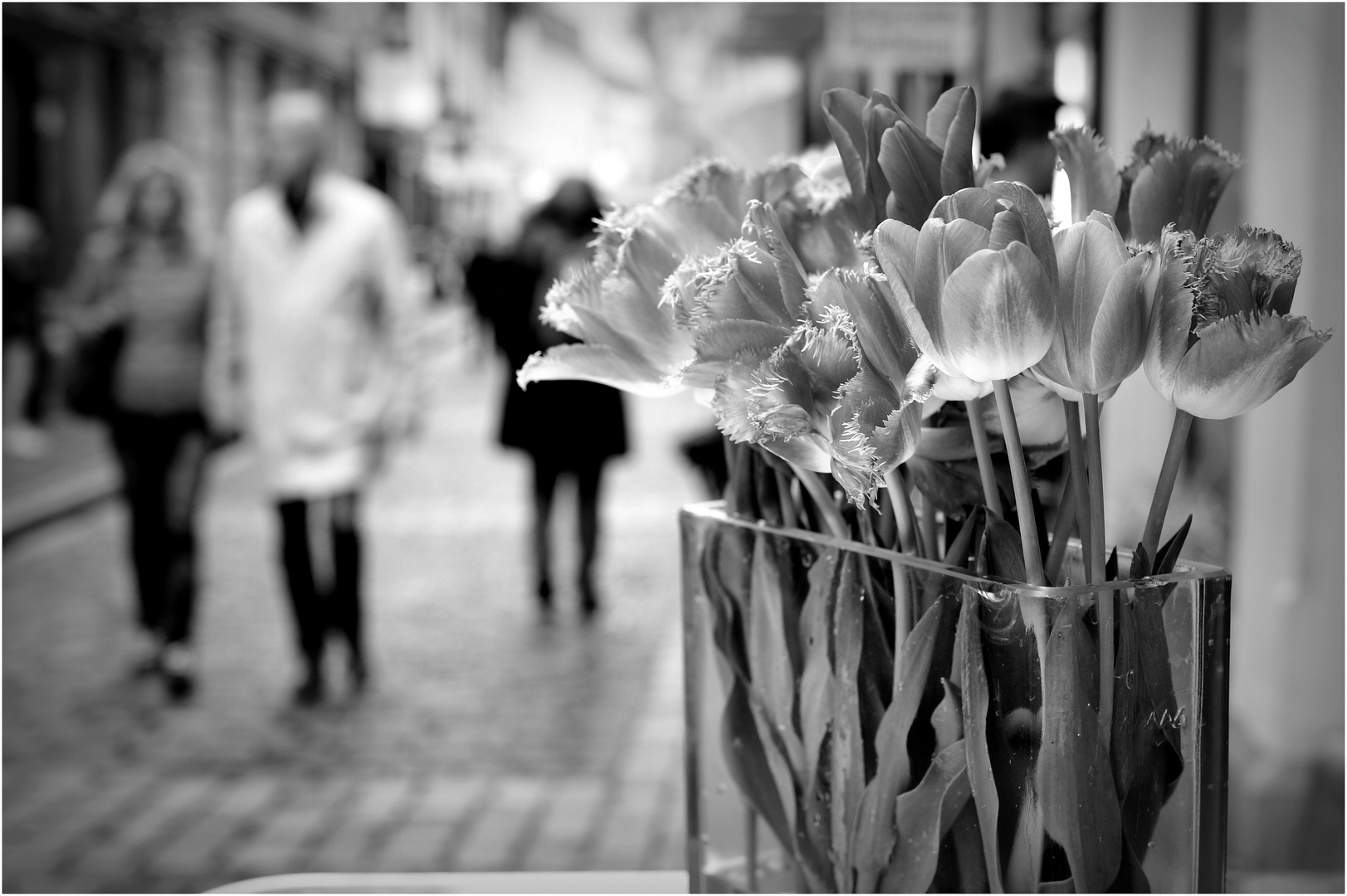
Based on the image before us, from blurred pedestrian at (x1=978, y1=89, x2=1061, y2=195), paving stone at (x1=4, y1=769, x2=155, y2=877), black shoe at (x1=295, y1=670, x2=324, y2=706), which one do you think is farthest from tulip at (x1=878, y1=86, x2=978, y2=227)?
black shoe at (x1=295, y1=670, x2=324, y2=706)

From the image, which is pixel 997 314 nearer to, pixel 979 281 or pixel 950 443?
pixel 979 281

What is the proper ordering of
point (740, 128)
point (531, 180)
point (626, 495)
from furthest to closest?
point (740, 128)
point (626, 495)
point (531, 180)

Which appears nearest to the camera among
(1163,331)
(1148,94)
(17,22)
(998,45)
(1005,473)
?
(1163,331)

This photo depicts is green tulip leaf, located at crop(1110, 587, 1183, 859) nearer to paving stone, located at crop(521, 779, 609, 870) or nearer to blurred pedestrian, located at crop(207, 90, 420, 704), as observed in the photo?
paving stone, located at crop(521, 779, 609, 870)

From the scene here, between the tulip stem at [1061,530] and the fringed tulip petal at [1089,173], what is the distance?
15cm

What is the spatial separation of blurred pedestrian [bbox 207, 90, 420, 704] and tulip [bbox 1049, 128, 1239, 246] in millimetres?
3767

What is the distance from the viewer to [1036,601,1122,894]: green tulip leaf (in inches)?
27.4

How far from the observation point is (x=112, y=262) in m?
4.82

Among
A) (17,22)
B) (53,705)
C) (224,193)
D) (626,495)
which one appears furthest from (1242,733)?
(224,193)

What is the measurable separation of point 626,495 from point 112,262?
5.29 m

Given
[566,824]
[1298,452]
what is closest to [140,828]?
[566,824]

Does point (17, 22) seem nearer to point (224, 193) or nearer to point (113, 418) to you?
point (224, 193)

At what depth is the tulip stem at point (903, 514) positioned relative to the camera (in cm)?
79

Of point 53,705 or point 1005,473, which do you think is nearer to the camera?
point 1005,473
